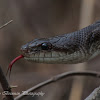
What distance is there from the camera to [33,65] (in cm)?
718

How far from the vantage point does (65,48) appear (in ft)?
10.2

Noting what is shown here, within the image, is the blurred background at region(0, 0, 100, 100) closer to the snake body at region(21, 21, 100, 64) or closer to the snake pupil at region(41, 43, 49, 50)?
the snake body at region(21, 21, 100, 64)

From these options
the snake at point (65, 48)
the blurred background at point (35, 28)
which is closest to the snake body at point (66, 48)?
the snake at point (65, 48)

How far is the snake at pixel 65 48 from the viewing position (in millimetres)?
2955

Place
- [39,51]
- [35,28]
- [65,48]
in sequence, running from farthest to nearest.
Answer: [35,28] → [65,48] → [39,51]

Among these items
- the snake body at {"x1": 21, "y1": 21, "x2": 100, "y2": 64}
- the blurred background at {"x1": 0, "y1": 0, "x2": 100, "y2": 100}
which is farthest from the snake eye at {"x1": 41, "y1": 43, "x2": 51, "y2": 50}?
the blurred background at {"x1": 0, "y1": 0, "x2": 100, "y2": 100}

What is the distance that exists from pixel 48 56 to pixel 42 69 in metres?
4.01

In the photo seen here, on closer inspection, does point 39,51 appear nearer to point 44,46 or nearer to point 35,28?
point 44,46

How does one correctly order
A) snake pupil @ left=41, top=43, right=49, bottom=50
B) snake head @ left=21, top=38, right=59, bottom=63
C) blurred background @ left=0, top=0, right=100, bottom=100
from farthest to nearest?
blurred background @ left=0, top=0, right=100, bottom=100
snake pupil @ left=41, top=43, right=49, bottom=50
snake head @ left=21, top=38, right=59, bottom=63

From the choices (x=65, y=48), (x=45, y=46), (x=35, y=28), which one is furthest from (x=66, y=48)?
(x=35, y=28)

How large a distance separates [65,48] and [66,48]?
14mm

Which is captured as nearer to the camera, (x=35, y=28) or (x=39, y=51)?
(x=39, y=51)

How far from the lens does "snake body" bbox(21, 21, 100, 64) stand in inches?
116

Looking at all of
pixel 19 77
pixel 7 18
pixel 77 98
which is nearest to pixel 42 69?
pixel 19 77
